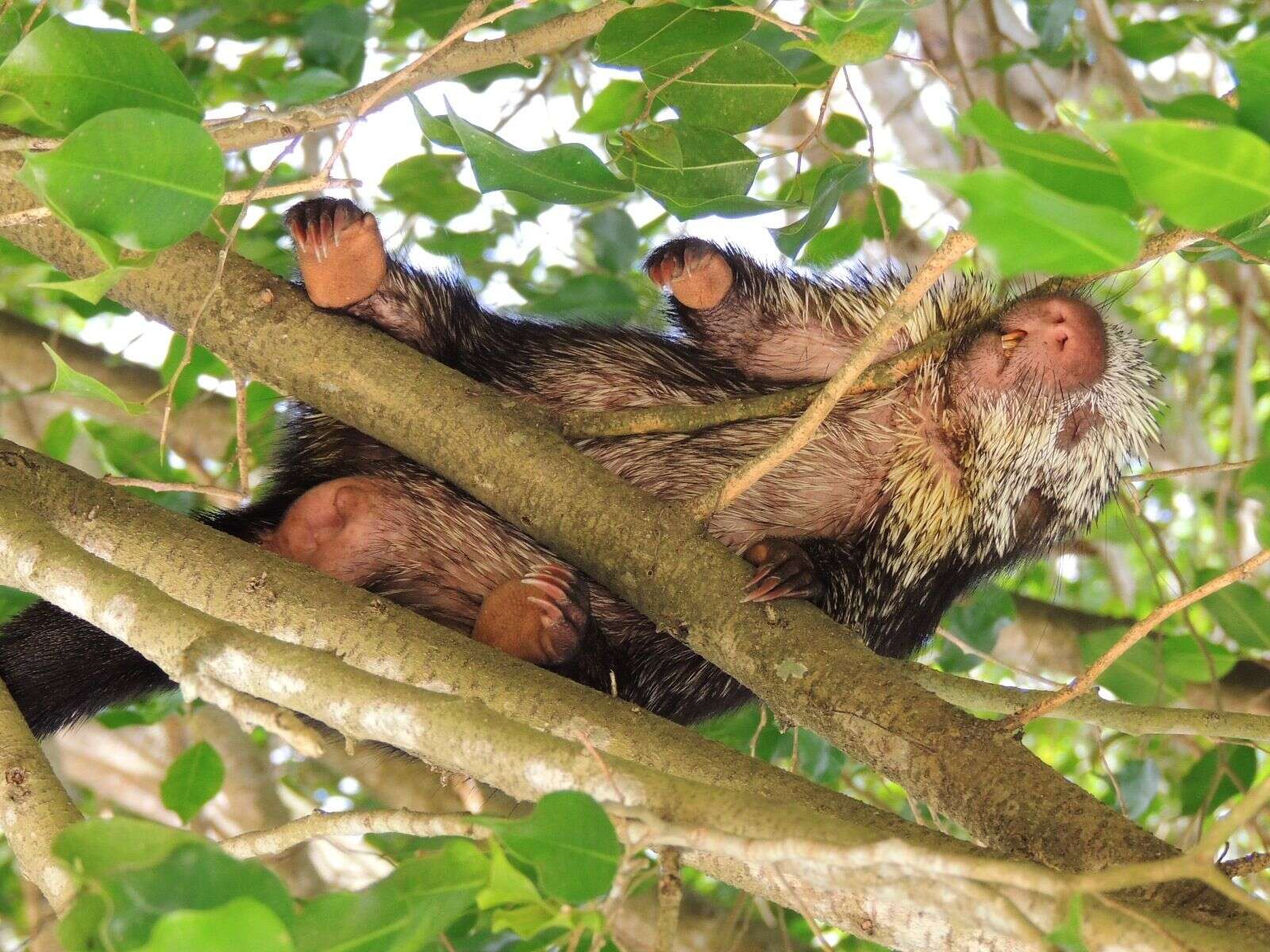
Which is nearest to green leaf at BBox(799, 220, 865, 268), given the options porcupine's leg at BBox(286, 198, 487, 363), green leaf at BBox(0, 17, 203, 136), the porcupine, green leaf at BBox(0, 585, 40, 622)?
the porcupine

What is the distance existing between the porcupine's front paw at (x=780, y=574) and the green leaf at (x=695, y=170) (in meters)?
0.57

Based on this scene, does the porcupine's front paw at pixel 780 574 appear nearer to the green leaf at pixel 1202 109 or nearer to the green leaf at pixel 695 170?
the green leaf at pixel 695 170

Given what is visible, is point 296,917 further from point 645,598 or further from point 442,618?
point 442,618

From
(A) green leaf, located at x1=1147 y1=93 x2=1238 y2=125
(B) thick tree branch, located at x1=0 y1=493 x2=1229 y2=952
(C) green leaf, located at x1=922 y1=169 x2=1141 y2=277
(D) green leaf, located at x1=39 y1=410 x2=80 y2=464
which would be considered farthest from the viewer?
(D) green leaf, located at x1=39 y1=410 x2=80 y2=464

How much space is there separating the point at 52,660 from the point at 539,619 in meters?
0.88

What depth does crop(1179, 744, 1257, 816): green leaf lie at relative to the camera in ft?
8.22

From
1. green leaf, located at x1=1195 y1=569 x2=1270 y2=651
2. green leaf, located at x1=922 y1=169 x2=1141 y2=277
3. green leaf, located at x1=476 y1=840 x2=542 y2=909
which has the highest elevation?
green leaf, located at x1=922 y1=169 x2=1141 y2=277

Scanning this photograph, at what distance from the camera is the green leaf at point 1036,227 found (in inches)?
31.4

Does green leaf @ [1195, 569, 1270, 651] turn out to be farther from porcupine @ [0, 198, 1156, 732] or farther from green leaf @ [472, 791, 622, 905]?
green leaf @ [472, 791, 622, 905]

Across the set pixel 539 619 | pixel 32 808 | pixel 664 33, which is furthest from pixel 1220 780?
pixel 32 808

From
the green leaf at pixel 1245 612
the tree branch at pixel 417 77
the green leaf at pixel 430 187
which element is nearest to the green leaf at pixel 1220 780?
the green leaf at pixel 1245 612

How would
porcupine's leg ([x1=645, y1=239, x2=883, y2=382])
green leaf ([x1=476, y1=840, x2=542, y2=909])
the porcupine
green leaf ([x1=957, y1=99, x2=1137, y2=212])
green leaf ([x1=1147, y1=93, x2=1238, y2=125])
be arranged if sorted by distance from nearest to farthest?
green leaf ([x1=957, y1=99, x2=1137, y2=212])
green leaf ([x1=476, y1=840, x2=542, y2=909])
green leaf ([x1=1147, y1=93, x2=1238, y2=125])
the porcupine
porcupine's leg ([x1=645, y1=239, x2=883, y2=382])

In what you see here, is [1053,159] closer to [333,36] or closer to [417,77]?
[417,77]

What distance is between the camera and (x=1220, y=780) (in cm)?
251
